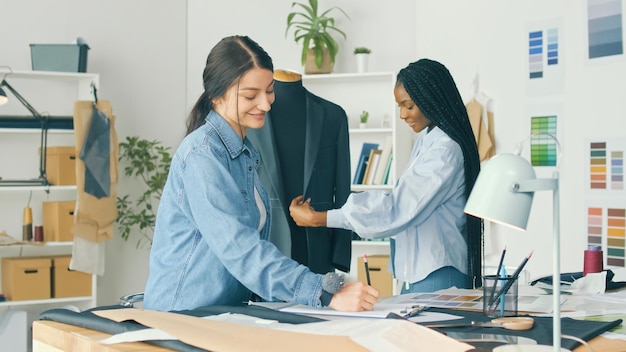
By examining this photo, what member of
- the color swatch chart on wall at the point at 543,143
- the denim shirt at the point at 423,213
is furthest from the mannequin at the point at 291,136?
the color swatch chart on wall at the point at 543,143

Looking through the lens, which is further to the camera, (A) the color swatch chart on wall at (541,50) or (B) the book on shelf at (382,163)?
(B) the book on shelf at (382,163)

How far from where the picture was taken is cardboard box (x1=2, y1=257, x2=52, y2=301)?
5641 millimetres

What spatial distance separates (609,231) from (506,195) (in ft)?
11.6

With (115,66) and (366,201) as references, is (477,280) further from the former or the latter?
(115,66)

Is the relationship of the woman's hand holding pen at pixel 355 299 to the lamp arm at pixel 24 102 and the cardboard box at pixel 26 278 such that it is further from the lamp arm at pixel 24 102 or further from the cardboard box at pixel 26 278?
the lamp arm at pixel 24 102

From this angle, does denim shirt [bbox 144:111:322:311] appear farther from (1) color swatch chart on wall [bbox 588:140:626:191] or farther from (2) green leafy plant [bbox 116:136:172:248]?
(2) green leafy plant [bbox 116:136:172:248]

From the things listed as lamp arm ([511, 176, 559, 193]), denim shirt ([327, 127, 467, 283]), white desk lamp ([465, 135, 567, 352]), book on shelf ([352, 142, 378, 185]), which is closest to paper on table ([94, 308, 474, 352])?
white desk lamp ([465, 135, 567, 352])

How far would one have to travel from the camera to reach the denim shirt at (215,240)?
2221 millimetres

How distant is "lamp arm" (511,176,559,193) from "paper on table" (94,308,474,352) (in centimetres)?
36

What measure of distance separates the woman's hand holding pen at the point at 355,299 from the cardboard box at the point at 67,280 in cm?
393

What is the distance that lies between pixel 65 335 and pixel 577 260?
144 inches

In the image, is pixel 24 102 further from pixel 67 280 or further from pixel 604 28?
pixel 604 28

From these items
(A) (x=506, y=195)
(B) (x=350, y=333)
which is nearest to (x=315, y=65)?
(B) (x=350, y=333)

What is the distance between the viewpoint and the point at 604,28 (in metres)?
4.97
